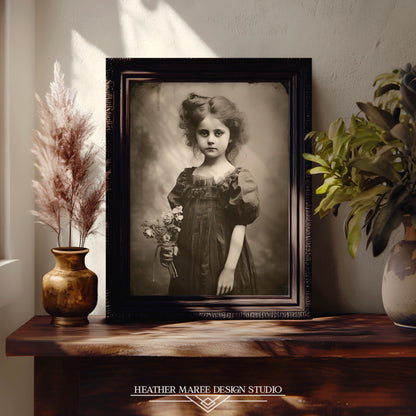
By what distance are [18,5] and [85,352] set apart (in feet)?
3.40

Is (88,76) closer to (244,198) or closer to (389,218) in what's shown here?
(244,198)

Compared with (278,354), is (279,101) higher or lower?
higher

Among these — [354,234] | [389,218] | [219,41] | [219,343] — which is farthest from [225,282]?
[219,41]

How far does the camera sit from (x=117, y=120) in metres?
1.39

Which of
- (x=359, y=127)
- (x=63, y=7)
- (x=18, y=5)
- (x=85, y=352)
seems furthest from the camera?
(x=63, y=7)

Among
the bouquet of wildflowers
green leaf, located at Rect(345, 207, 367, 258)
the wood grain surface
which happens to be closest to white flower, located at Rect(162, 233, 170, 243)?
the bouquet of wildflowers

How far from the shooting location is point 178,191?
1.42 metres

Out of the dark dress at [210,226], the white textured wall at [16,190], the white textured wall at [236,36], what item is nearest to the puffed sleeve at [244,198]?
the dark dress at [210,226]

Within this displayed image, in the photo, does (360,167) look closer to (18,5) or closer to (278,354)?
(278,354)

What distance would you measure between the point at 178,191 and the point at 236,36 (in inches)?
21.4

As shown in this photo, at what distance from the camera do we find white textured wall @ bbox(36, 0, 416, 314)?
1473 mm

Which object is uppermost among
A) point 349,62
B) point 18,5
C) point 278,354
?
point 18,5

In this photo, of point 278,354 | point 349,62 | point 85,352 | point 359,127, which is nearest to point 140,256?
point 85,352

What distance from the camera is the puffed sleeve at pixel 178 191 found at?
4.67ft
